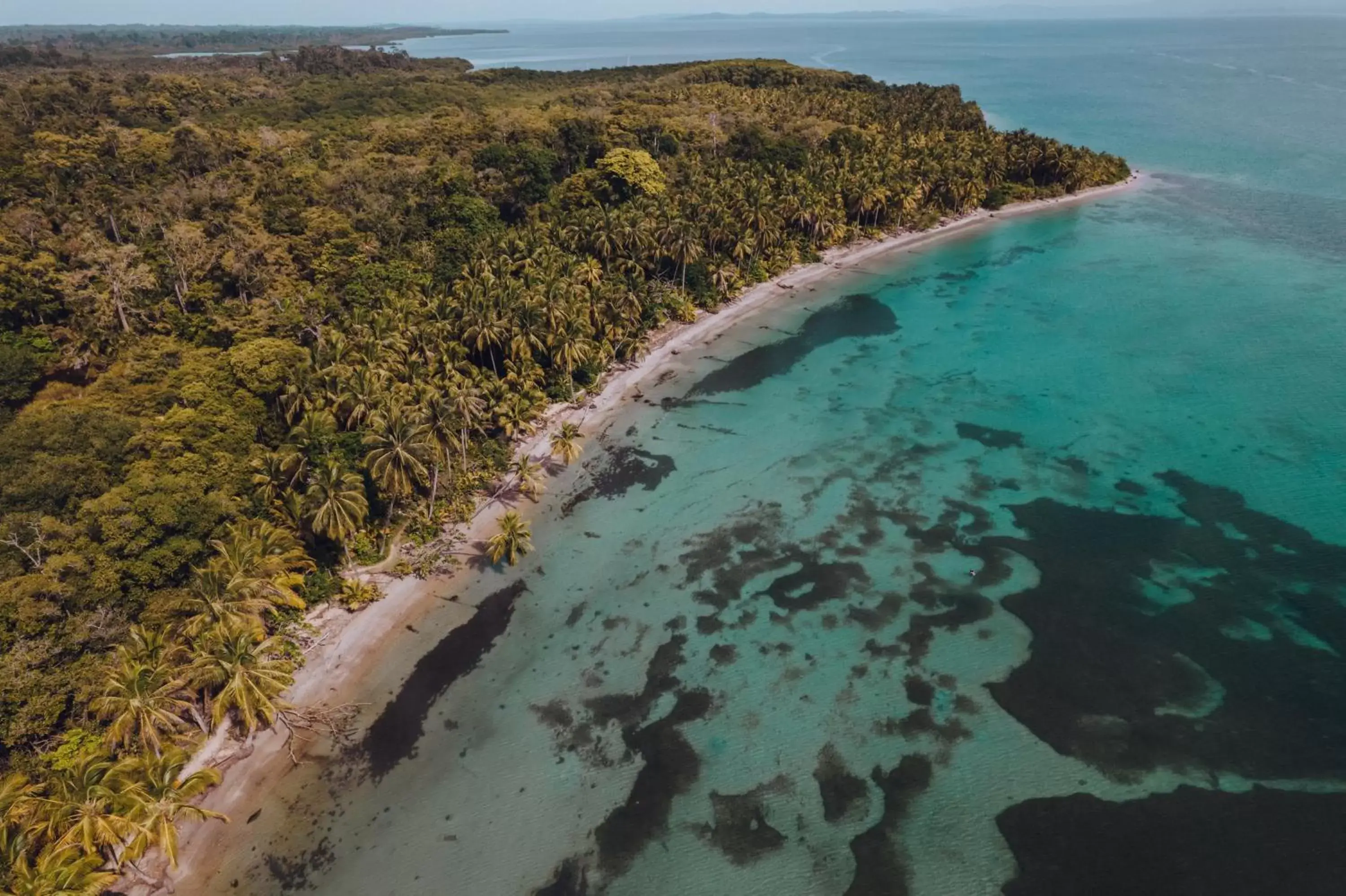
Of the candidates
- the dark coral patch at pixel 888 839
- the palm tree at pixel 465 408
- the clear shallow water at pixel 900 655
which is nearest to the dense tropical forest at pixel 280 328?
the palm tree at pixel 465 408

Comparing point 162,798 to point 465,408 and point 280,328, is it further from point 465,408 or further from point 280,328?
point 280,328

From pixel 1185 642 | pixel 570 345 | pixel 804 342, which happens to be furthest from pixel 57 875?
pixel 804 342

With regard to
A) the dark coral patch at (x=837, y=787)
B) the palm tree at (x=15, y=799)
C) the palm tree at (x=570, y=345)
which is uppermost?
the palm tree at (x=570, y=345)

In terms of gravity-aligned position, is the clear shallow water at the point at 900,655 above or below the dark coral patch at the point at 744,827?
above

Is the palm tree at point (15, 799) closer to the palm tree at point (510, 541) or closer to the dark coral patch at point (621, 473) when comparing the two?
the palm tree at point (510, 541)

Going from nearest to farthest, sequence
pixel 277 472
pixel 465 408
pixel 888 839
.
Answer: pixel 888 839, pixel 277 472, pixel 465 408

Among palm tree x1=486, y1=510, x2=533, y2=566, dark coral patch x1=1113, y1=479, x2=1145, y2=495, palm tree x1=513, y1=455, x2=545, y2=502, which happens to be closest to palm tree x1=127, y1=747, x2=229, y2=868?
palm tree x1=486, y1=510, x2=533, y2=566
